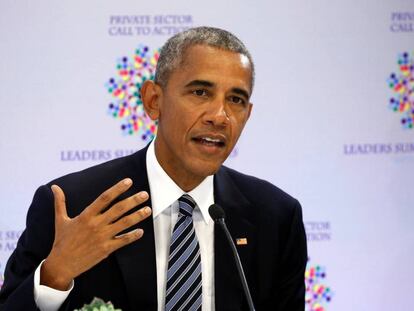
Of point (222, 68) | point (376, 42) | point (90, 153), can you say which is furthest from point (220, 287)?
point (376, 42)

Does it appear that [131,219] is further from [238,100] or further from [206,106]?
[238,100]

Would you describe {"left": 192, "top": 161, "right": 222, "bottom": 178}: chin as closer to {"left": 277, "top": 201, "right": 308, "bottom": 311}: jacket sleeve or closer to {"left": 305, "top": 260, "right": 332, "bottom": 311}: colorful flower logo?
{"left": 277, "top": 201, "right": 308, "bottom": 311}: jacket sleeve

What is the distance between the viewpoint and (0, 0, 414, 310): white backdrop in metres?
3.17

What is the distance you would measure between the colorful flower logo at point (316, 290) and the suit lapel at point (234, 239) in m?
1.25

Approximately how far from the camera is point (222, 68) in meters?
1.99

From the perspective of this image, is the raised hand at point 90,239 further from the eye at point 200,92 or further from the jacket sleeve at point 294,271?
the jacket sleeve at point 294,271

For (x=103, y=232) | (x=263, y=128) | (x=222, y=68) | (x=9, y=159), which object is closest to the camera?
(x=103, y=232)

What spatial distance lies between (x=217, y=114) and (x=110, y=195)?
1.44 feet

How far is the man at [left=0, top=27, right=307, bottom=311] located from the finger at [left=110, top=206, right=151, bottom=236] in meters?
0.15

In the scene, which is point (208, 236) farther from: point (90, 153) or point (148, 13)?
point (148, 13)

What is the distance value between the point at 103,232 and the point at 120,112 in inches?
62.6

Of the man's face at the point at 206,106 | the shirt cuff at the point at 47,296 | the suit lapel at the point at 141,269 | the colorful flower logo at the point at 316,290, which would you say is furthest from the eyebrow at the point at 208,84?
the colorful flower logo at the point at 316,290

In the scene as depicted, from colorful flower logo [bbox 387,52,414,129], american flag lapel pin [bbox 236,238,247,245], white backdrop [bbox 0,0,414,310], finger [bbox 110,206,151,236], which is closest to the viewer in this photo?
finger [bbox 110,206,151,236]

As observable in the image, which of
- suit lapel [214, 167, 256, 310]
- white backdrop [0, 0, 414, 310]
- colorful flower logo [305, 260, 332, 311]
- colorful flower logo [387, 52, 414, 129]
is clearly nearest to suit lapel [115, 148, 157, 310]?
suit lapel [214, 167, 256, 310]
